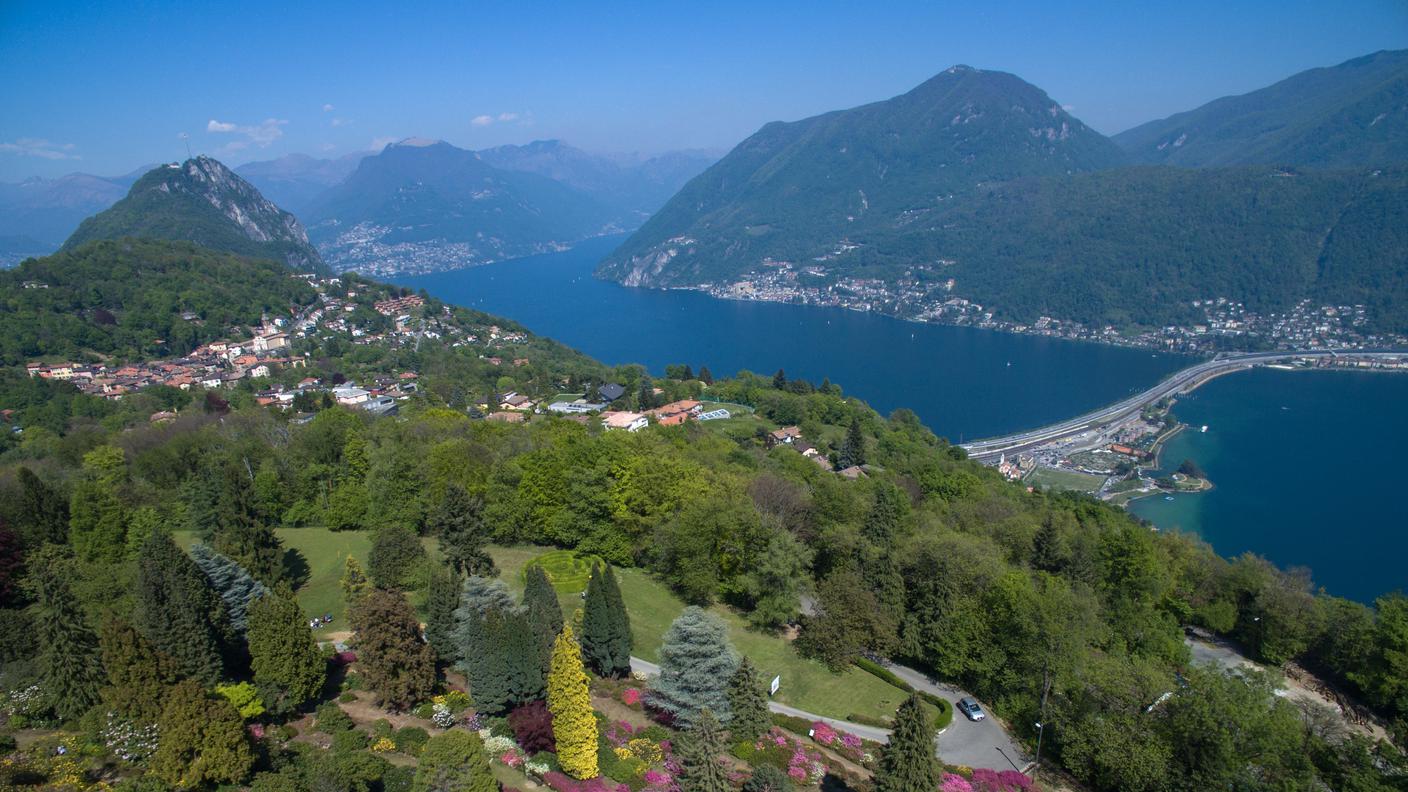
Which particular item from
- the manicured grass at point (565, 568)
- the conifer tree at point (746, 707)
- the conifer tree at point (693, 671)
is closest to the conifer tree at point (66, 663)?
the manicured grass at point (565, 568)

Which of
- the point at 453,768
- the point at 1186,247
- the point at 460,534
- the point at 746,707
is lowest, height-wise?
the point at 746,707

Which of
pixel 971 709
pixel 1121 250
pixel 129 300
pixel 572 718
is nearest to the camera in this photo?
pixel 572 718

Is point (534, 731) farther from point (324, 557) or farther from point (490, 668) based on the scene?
point (324, 557)

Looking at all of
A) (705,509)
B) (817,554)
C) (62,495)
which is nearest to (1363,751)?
(817,554)

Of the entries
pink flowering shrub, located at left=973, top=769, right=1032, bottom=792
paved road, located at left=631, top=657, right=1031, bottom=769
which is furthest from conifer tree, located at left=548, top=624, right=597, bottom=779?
pink flowering shrub, located at left=973, top=769, right=1032, bottom=792

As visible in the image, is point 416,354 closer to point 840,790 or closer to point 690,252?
point 840,790

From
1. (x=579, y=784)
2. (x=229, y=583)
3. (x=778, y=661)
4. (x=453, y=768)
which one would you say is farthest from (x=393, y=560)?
(x=778, y=661)
